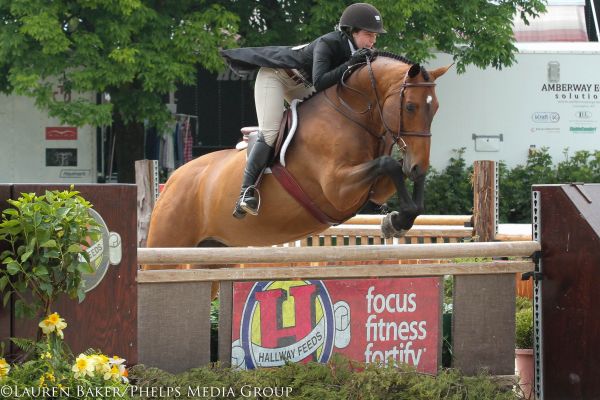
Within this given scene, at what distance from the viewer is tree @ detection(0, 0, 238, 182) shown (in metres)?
14.9

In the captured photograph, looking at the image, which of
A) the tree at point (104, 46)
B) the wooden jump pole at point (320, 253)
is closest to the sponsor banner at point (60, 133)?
the tree at point (104, 46)

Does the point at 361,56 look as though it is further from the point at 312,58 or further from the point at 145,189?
the point at 145,189

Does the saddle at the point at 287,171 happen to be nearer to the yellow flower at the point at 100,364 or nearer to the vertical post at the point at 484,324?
the vertical post at the point at 484,324

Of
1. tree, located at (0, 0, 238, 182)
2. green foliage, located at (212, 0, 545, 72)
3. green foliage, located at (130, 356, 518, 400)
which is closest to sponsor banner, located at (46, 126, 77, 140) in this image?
tree, located at (0, 0, 238, 182)

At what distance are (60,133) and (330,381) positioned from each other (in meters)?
14.3

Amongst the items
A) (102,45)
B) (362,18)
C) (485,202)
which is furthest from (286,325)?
(102,45)

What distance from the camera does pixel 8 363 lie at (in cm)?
403

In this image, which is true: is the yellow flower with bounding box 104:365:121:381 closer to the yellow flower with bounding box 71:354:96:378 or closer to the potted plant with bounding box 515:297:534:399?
the yellow flower with bounding box 71:354:96:378

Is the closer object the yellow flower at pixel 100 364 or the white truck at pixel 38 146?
the yellow flower at pixel 100 364

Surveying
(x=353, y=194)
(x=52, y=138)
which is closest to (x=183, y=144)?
(x=52, y=138)

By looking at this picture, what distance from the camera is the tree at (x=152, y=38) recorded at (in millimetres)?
15000

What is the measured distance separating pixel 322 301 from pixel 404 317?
1.60 feet

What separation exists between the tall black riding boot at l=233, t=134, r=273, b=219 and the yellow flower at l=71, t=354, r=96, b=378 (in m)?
2.65

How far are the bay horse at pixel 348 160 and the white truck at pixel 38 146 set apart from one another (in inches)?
461
